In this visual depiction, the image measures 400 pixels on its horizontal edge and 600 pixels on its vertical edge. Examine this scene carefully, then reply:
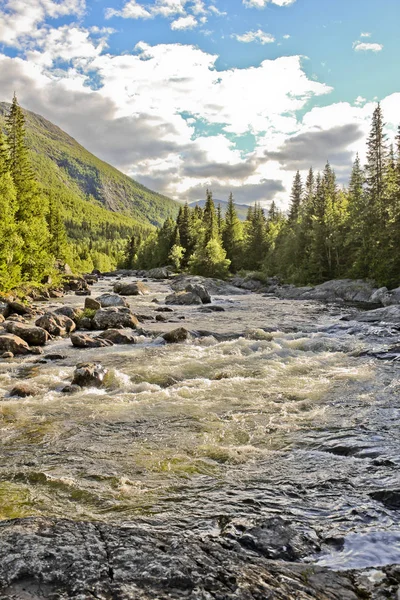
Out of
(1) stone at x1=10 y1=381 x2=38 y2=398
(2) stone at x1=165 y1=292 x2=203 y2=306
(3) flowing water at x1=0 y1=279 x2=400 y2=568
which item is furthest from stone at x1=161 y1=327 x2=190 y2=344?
(2) stone at x1=165 y1=292 x2=203 y2=306

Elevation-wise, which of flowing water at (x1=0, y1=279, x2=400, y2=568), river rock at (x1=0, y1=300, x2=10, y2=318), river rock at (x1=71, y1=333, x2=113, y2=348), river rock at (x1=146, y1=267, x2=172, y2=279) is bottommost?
flowing water at (x1=0, y1=279, x2=400, y2=568)

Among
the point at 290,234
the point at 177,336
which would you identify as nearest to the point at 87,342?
the point at 177,336

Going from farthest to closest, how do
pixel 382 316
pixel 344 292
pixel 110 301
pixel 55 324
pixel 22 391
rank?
pixel 344 292 < pixel 110 301 < pixel 382 316 < pixel 55 324 < pixel 22 391

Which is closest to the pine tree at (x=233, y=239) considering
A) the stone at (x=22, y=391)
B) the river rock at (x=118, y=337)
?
the river rock at (x=118, y=337)

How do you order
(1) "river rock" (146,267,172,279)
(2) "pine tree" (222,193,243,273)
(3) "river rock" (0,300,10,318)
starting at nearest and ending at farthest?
(3) "river rock" (0,300,10,318) → (1) "river rock" (146,267,172,279) → (2) "pine tree" (222,193,243,273)

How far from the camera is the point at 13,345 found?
18.6 m

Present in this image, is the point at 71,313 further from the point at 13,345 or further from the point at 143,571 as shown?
the point at 143,571

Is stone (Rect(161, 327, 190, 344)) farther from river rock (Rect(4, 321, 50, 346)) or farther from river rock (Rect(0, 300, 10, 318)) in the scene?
river rock (Rect(0, 300, 10, 318))

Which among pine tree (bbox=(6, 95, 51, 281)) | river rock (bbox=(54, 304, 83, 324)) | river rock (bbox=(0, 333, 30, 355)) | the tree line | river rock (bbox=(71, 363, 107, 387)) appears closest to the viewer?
river rock (bbox=(71, 363, 107, 387))

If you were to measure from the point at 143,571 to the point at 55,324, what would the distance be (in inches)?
836

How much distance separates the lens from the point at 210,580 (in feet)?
12.8

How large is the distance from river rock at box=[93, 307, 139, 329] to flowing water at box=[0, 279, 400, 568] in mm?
8060

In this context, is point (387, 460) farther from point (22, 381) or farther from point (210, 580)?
point (22, 381)

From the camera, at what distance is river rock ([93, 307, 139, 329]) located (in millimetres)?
25906
